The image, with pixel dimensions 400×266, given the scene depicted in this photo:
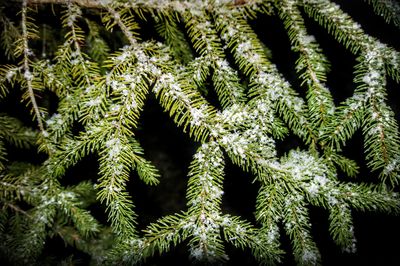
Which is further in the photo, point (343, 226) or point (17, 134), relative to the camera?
point (17, 134)

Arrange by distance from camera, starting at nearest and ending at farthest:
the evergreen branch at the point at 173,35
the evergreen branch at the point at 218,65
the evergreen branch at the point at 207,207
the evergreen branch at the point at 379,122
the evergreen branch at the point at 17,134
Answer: the evergreen branch at the point at 207,207
the evergreen branch at the point at 379,122
the evergreen branch at the point at 218,65
the evergreen branch at the point at 173,35
the evergreen branch at the point at 17,134

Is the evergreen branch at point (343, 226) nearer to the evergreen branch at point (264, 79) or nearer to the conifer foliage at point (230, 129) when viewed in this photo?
the conifer foliage at point (230, 129)

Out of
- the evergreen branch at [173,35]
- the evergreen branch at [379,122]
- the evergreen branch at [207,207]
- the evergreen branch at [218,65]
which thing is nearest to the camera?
the evergreen branch at [207,207]

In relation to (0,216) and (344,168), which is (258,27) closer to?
(344,168)

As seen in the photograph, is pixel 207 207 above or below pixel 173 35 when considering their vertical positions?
below

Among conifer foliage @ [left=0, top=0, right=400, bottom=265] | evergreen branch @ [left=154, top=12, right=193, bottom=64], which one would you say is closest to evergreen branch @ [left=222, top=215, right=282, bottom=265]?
conifer foliage @ [left=0, top=0, right=400, bottom=265]

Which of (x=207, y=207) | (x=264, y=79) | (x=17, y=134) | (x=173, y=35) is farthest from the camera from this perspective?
(x=17, y=134)

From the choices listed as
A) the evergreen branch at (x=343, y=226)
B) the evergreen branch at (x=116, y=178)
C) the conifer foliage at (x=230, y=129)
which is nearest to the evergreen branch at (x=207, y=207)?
the conifer foliage at (x=230, y=129)

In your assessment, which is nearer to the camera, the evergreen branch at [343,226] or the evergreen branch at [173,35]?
the evergreen branch at [343,226]

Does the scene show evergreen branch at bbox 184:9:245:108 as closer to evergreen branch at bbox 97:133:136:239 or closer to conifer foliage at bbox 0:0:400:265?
conifer foliage at bbox 0:0:400:265

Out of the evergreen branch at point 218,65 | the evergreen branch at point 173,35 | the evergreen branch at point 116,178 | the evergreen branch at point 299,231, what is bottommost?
the evergreen branch at point 116,178

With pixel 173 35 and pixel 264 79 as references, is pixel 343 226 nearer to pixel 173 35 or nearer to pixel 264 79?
pixel 264 79

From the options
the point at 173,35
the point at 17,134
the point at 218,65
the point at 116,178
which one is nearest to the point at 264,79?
the point at 218,65

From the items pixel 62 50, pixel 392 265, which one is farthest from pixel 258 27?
pixel 392 265
